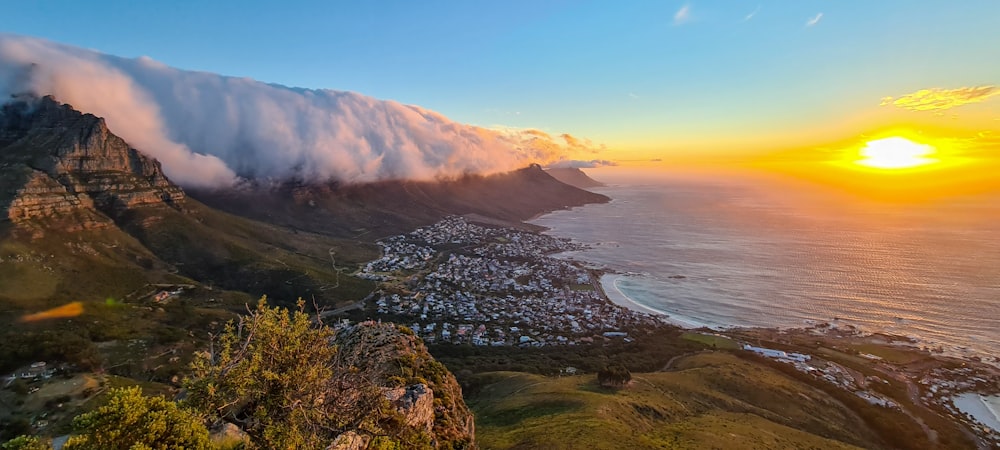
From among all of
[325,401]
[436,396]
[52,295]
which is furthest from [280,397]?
[52,295]

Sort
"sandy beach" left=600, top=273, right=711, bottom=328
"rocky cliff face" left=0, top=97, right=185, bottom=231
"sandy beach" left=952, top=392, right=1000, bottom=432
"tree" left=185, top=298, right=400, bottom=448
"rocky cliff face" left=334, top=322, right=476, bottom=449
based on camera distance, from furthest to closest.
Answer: "rocky cliff face" left=0, top=97, right=185, bottom=231 < "sandy beach" left=600, top=273, right=711, bottom=328 < "sandy beach" left=952, top=392, right=1000, bottom=432 < "rocky cliff face" left=334, top=322, right=476, bottom=449 < "tree" left=185, top=298, right=400, bottom=448

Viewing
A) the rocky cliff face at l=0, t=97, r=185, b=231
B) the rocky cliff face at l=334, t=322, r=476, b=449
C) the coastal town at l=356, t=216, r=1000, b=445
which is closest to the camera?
the rocky cliff face at l=334, t=322, r=476, b=449

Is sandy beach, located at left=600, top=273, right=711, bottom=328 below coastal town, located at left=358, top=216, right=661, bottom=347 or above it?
above

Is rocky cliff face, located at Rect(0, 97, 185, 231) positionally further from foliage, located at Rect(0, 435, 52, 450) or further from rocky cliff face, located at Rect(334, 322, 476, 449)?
foliage, located at Rect(0, 435, 52, 450)

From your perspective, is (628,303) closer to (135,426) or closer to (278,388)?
(278,388)

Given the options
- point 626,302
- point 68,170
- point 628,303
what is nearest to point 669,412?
point 628,303

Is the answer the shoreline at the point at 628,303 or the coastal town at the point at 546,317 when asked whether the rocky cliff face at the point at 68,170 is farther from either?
the shoreline at the point at 628,303

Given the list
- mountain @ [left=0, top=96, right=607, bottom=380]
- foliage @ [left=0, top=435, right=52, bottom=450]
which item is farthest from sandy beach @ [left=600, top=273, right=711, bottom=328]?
foliage @ [left=0, top=435, right=52, bottom=450]
